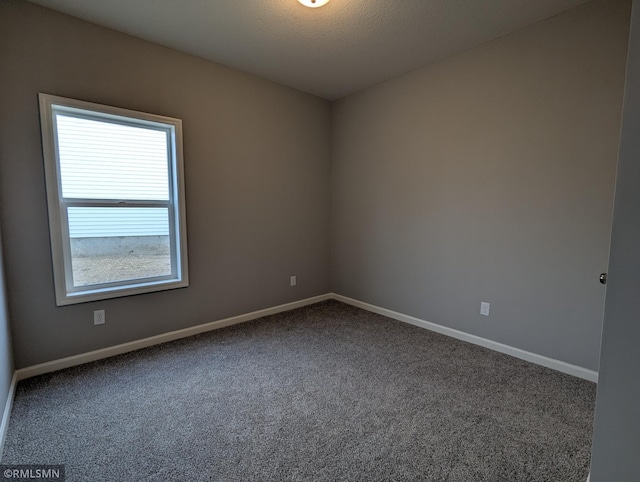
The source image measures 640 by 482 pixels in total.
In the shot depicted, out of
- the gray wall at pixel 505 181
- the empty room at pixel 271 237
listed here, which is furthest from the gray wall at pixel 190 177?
the gray wall at pixel 505 181

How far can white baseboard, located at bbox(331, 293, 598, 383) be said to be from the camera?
7.68ft

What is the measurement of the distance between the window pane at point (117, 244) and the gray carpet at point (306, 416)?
736 mm

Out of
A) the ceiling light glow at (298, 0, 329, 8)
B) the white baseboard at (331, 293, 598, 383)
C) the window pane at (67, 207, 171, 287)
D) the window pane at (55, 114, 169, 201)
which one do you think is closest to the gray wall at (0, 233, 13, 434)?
the window pane at (67, 207, 171, 287)

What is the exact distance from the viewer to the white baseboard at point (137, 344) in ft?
7.61

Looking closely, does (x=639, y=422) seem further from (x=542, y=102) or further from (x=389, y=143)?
(x=389, y=143)

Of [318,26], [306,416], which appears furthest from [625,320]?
[318,26]

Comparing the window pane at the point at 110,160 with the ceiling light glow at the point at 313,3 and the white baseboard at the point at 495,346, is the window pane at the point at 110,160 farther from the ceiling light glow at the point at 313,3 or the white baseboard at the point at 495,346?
the white baseboard at the point at 495,346

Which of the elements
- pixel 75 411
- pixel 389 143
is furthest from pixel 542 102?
pixel 75 411

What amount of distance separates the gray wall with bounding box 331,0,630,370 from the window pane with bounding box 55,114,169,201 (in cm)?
228

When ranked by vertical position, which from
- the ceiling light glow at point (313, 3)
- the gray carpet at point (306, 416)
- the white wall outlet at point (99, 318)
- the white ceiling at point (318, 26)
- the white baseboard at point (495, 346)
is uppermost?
the white ceiling at point (318, 26)

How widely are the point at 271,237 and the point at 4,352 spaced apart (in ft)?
7.80

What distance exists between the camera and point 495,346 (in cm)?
278

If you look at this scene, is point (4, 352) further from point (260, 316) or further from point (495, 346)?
point (495, 346)

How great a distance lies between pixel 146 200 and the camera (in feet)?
9.24
